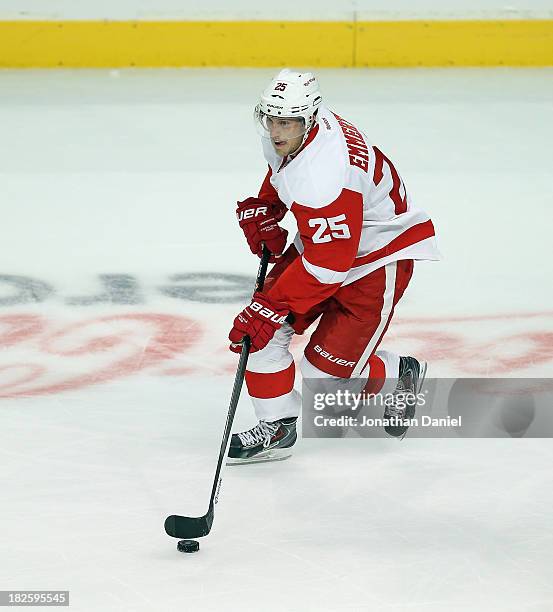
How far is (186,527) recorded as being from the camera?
2.56m

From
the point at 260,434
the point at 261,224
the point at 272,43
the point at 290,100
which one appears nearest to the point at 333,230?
the point at 290,100

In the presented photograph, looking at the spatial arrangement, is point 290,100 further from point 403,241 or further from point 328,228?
point 403,241

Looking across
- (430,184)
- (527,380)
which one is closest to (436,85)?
(430,184)

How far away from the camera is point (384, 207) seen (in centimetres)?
304

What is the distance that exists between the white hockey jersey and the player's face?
3 centimetres

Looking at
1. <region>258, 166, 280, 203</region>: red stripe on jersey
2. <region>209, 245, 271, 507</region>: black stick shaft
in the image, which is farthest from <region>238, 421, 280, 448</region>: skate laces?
<region>258, 166, 280, 203</region>: red stripe on jersey

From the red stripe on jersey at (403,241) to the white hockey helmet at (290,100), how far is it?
1.19 feet

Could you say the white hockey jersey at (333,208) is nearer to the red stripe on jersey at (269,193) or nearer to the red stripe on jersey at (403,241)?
the red stripe on jersey at (403,241)

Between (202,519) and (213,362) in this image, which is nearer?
(202,519)

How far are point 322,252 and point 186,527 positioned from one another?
663 mm

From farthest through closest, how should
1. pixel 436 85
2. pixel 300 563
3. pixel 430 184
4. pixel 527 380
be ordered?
pixel 436 85 → pixel 430 184 → pixel 527 380 → pixel 300 563

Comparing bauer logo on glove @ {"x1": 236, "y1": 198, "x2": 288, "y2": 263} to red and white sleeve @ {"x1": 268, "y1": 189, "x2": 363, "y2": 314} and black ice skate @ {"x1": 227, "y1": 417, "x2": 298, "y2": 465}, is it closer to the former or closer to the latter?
red and white sleeve @ {"x1": 268, "y1": 189, "x2": 363, "y2": 314}

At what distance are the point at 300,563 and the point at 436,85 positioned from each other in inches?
187

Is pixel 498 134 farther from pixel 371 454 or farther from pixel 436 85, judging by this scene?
pixel 371 454
